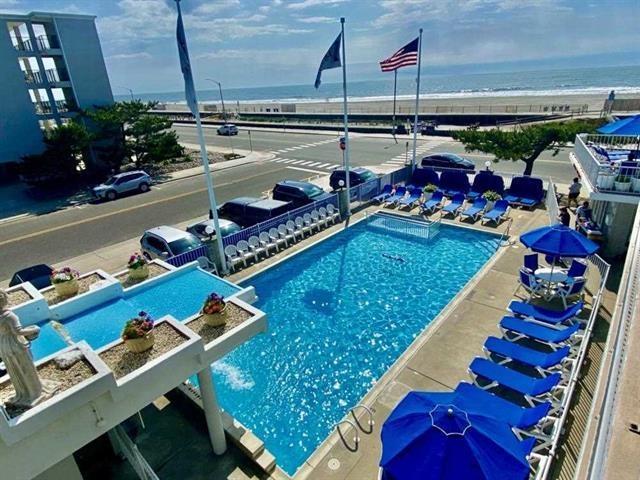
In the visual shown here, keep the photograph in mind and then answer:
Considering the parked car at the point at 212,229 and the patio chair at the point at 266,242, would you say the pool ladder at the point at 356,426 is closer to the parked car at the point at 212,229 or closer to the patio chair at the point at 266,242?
the patio chair at the point at 266,242

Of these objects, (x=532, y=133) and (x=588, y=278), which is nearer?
(x=588, y=278)

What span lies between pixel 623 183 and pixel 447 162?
1382cm

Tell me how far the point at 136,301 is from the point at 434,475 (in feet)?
23.4

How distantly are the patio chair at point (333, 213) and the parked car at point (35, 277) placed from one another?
12240 millimetres

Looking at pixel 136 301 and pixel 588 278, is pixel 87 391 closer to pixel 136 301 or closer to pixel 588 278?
pixel 136 301

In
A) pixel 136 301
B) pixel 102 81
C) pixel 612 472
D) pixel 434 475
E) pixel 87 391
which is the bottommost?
pixel 434 475

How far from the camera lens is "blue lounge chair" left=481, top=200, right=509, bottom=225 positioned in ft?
60.0

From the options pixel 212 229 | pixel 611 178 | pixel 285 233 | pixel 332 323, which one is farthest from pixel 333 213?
pixel 611 178

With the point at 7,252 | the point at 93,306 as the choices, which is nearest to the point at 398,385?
the point at 93,306

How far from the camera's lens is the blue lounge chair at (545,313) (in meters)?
10.3

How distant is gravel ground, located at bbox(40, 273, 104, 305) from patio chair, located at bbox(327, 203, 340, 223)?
1205cm

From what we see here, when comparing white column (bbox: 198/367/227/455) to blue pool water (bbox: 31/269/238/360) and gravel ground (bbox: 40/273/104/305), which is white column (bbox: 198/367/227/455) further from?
gravel ground (bbox: 40/273/104/305)

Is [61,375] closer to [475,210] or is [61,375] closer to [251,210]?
[251,210]

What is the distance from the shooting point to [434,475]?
16.5 ft
